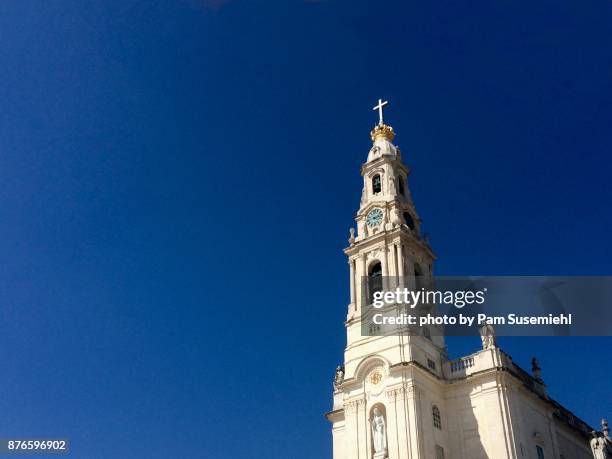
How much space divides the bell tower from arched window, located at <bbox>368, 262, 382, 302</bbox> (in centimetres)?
8

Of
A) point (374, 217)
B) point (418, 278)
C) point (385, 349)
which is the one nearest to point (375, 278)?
point (418, 278)

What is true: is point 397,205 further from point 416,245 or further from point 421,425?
point 421,425

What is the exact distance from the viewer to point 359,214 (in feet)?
185

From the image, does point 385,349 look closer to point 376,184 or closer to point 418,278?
point 418,278

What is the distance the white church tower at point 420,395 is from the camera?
142 ft

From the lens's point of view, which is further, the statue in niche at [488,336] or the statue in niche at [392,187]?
the statue in niche at [392,187]

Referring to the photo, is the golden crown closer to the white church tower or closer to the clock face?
the clock face

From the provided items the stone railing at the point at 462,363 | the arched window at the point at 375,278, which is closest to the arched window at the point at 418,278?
the arched window at the point at 375,278

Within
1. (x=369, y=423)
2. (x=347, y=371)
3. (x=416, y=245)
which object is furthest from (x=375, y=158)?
(x=369, y=423)

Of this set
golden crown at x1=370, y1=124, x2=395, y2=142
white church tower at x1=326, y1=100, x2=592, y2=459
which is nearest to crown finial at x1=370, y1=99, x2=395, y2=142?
golden crown at x1=370, y1=124, x2=395, y2=142

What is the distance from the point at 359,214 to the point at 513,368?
1752cm

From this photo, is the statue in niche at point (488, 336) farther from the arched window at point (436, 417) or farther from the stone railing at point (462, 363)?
the arched window at point (436, 417)

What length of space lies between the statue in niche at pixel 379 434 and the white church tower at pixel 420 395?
6cm

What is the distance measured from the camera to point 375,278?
2044 inches
